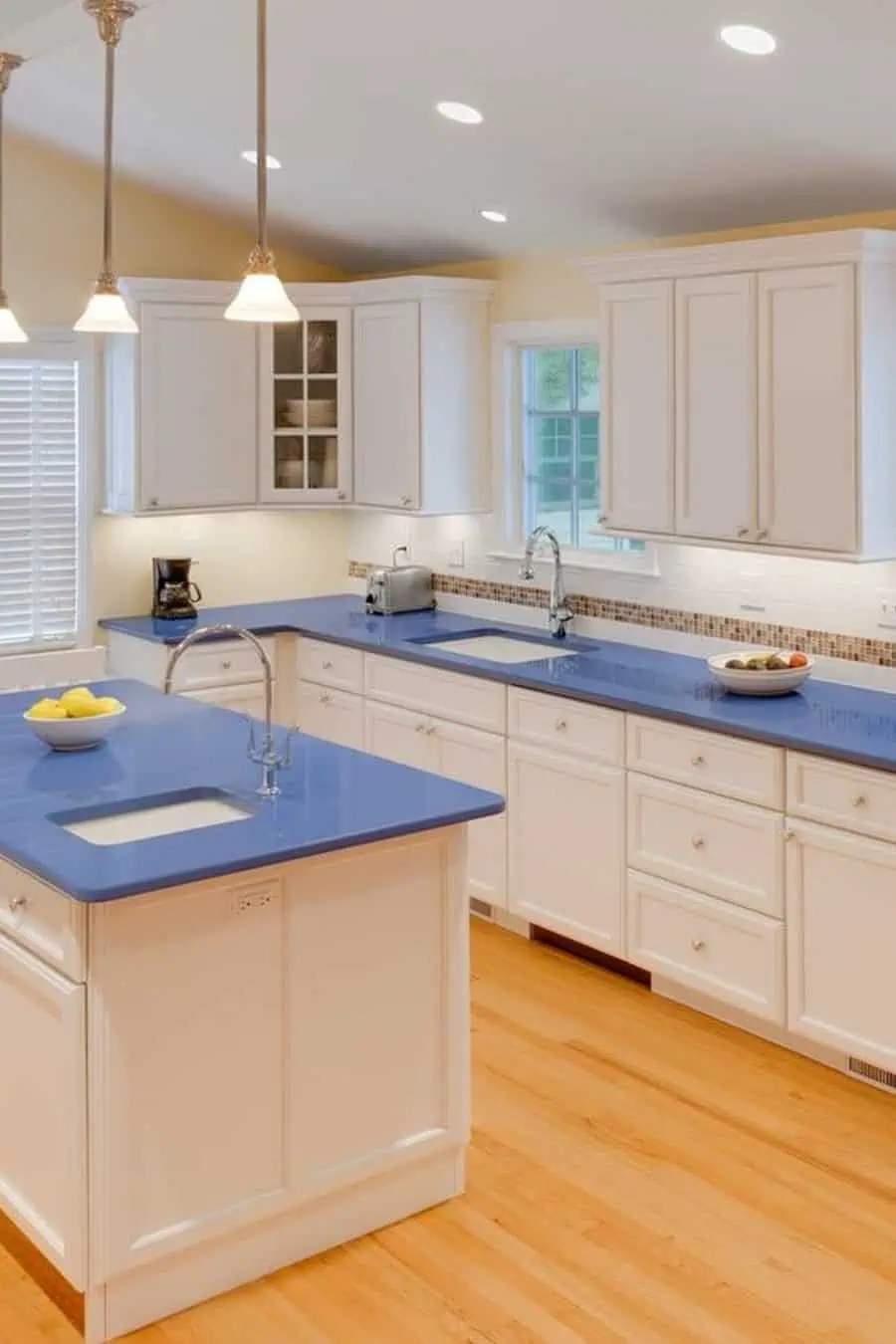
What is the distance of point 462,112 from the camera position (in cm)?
474

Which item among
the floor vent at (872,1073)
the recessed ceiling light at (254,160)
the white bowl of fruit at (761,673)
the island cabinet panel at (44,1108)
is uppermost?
the recessed ceiling light at (254,160)

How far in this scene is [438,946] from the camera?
347 cm

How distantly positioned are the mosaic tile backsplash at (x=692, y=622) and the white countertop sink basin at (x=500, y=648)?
7.9 inches

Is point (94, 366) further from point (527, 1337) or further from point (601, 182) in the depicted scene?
point (527, 1337)

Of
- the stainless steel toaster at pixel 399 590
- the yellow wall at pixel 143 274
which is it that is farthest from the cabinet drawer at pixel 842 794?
the yellow wall at pixel 143 274

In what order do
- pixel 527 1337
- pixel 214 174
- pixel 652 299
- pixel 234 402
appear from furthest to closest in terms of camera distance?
1. pixel 234 402
2. pixel 214 174
3. pixel 652 299
4. pixel 527 1337

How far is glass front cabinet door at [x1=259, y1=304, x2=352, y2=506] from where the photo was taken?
251 inches

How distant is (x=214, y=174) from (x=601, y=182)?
1.67m

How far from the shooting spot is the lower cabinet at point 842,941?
4020 mm

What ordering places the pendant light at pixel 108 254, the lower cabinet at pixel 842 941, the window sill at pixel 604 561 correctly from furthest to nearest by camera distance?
the window sill at pixel 604 561
the lower cabinet at pixel 842 941
the pendant light at pixel 108 254

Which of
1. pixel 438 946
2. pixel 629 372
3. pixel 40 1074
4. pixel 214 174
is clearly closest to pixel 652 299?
pixel 629 372

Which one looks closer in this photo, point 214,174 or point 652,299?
point 652,299

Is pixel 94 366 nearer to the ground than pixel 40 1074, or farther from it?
farther from it

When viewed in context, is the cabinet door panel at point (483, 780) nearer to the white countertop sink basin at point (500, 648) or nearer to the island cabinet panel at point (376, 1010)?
the white countertop sink basin at point (500, 648)
